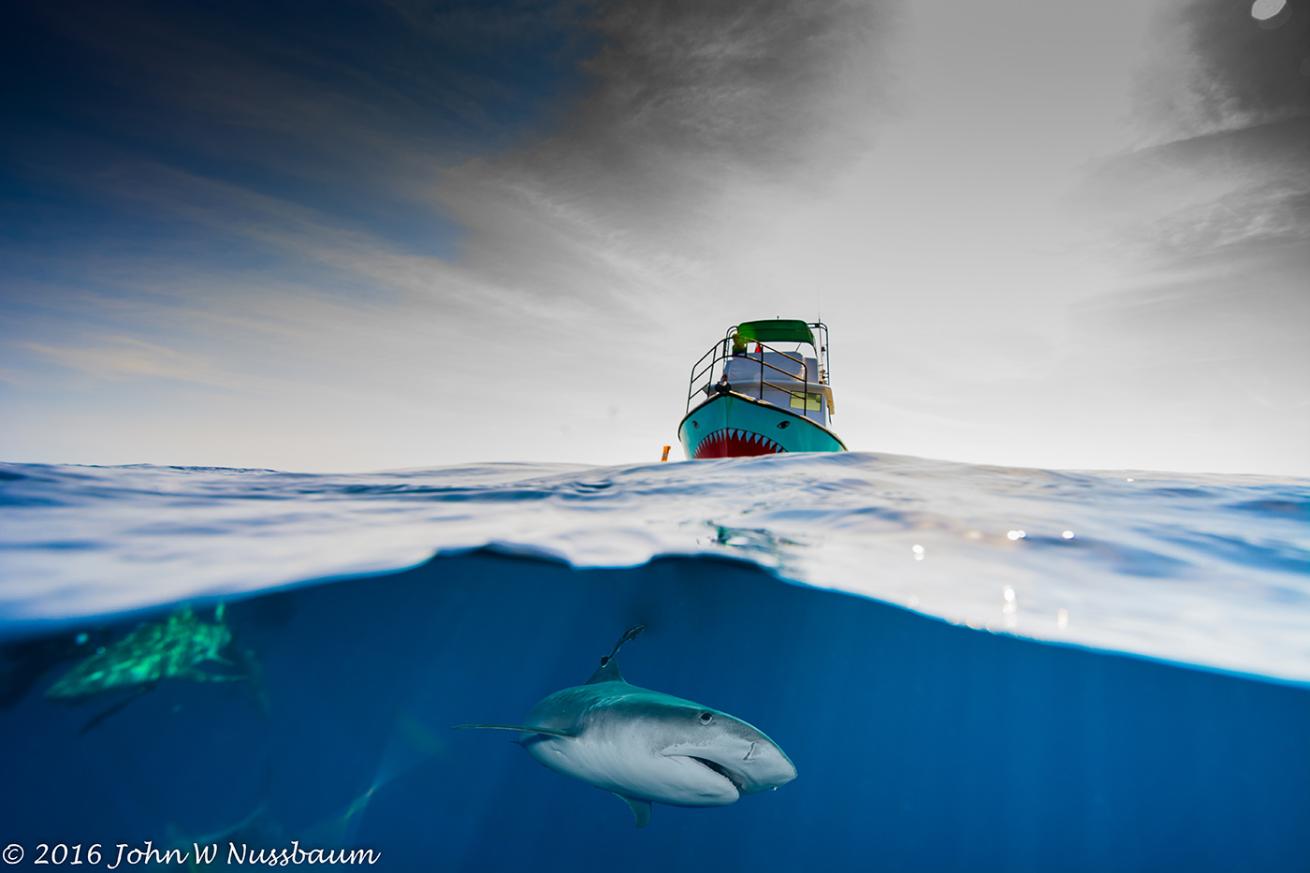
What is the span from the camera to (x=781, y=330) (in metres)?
21.8

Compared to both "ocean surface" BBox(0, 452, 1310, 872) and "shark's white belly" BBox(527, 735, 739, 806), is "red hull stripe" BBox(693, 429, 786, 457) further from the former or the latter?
"shark's white belly" BBox(527, 735, 739, 806)

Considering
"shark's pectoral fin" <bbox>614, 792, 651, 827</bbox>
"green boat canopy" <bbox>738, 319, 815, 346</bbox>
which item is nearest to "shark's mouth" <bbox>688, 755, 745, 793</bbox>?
"shark's pectoral fin" <bbox>614, 792, 651, 827</bbox>

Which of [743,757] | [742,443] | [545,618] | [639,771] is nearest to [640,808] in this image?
[639,771]

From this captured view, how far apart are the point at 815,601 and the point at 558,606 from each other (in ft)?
19.4

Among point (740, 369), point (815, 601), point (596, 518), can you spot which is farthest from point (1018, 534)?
point (740, 369)

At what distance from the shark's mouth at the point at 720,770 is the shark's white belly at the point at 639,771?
28 millimetres

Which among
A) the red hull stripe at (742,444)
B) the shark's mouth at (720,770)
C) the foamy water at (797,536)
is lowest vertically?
the shark's mouth at (720,770)

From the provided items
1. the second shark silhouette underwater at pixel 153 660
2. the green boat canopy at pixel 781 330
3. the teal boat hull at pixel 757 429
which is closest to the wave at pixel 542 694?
the second shark silhouette underwater at pixel 153 660

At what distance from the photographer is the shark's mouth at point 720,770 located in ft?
13.2

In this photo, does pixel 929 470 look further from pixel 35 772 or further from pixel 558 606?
pixel 35 772

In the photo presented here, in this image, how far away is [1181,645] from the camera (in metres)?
7.19

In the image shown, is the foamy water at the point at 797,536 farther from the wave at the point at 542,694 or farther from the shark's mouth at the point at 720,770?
the shark's mouth at the point at 720,770

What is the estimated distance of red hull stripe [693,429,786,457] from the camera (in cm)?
1453

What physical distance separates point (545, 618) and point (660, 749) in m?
10.9
